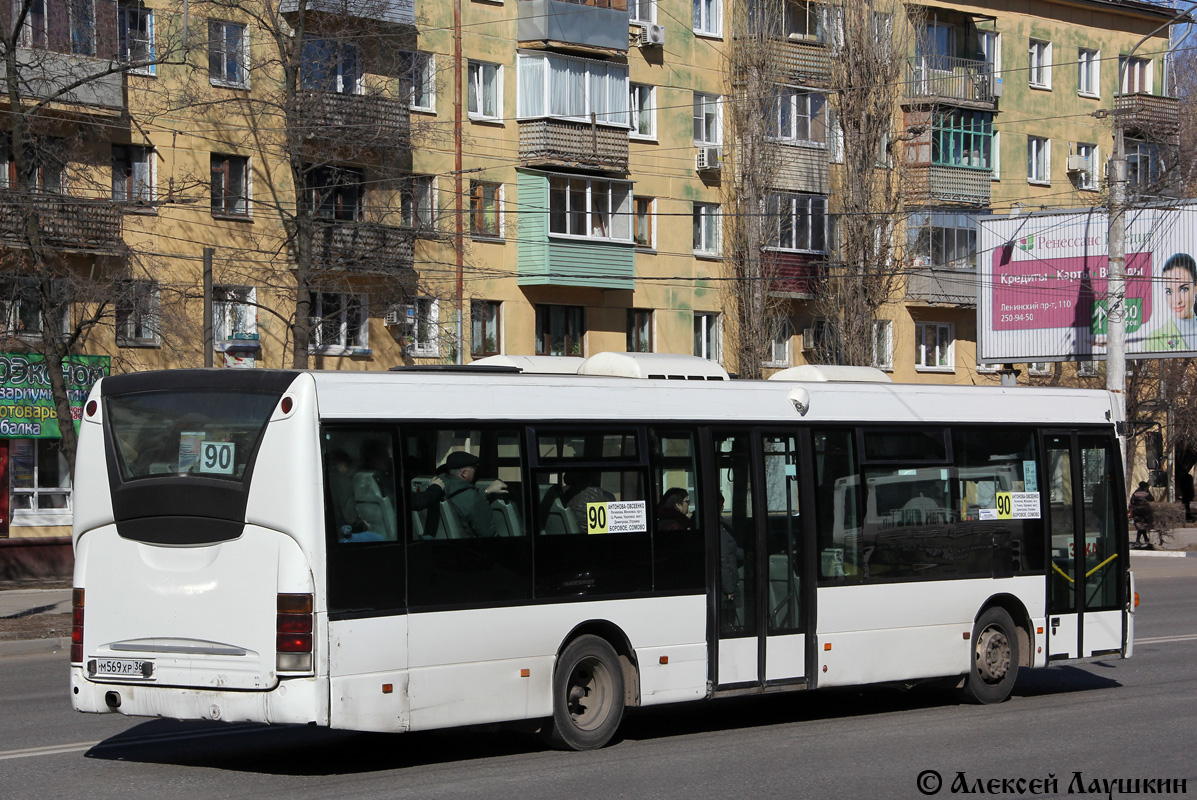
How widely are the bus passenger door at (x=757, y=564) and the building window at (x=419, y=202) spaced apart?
25313 mm

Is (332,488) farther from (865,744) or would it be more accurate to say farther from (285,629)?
(865,744)

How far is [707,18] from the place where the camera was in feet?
144

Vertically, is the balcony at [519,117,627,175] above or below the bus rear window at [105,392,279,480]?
above

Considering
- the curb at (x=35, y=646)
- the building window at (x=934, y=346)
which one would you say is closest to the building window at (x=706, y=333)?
the building window at (x=934, y=346)

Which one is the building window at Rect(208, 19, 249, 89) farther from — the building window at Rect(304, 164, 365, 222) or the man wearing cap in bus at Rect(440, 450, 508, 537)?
the man wearing cap in bus at Rect(440, 450, 508, 537)

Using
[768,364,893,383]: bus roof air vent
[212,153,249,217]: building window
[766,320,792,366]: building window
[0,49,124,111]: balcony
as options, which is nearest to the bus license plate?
[768,364,893,383]: bus roof air vent

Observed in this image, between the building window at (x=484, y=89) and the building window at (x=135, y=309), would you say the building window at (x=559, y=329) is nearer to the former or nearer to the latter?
the building window at (x=484, y=89)

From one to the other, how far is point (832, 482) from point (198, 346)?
23.0 metres

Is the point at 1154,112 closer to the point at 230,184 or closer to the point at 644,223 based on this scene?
the point at 644,223

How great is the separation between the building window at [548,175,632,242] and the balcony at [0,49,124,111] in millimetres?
11753

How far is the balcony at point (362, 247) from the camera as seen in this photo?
3388cm

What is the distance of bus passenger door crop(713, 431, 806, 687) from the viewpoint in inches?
438

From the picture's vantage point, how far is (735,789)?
8672 millimetres

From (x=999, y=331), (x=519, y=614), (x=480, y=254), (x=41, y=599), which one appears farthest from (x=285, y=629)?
(x=999, y=331)
